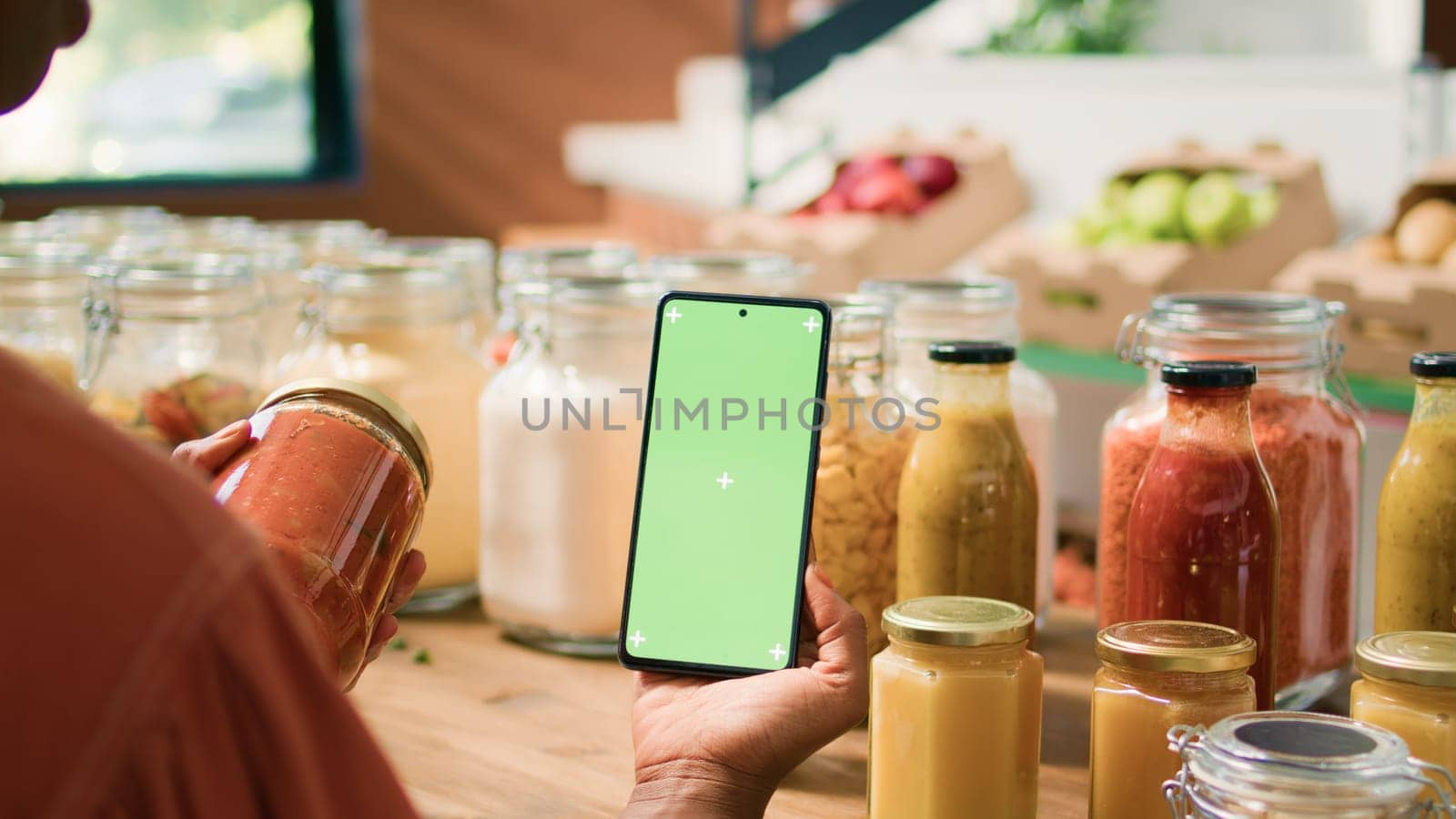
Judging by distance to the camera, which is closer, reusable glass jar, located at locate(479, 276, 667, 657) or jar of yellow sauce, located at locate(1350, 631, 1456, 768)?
jar of yellow sauce, located at locate(1350, 631, 1456, 768)

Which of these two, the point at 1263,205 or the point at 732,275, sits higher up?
the point at 1263,205

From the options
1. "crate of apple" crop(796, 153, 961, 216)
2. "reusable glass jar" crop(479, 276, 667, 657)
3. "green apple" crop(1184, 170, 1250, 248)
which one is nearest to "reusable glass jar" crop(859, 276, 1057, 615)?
"reusable glass jar" crop(479, 276, 667, 657)

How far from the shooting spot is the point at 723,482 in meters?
0.98

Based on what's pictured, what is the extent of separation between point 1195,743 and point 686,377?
447mm

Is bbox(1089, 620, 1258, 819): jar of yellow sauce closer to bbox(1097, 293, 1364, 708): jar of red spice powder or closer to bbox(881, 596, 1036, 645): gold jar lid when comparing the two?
bbox(881, 596, 1036, 645): gold jar lid

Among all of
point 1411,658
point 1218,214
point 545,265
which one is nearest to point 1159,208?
point 1218,214

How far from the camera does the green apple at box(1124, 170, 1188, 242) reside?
8.23 feet

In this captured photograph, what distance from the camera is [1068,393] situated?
2.65 meters

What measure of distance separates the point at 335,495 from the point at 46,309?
83cm

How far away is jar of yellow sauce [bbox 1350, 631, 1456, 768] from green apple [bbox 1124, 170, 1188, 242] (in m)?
1.84

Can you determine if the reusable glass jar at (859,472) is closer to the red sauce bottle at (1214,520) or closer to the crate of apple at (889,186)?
the red sauce bottle at (1214,520)

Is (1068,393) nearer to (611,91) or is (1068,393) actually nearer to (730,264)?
(730,264)

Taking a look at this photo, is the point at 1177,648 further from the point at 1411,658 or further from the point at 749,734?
the point at 749,734

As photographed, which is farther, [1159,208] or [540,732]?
[1159,208]
